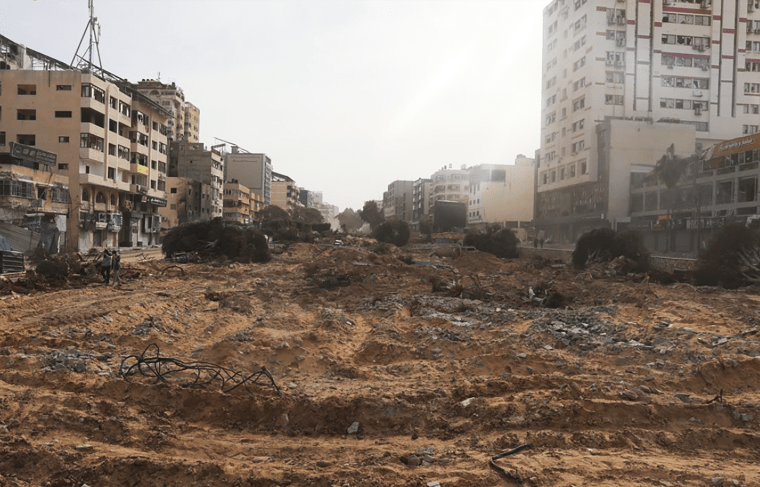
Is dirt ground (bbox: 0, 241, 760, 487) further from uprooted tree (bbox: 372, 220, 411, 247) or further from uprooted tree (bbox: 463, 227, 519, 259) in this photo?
uprooted tree (bbox: 372, 220, 411, 247)

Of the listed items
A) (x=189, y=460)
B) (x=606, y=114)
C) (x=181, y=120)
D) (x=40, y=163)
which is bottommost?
(x=189, y=460)

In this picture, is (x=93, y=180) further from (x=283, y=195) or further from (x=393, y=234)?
(x=283, y=195)

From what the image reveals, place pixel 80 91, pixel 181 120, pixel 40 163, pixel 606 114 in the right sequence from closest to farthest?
pixel 40 163
pixel 80 91
pixel 606 114
pixel 181 120

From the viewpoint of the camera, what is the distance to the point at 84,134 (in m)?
46.5

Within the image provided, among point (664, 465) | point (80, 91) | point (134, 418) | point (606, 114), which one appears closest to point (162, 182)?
point (80, 91)

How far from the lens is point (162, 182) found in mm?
64875

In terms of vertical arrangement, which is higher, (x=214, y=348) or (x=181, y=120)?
(x=181, y=120)

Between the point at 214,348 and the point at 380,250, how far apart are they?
→ 118ft

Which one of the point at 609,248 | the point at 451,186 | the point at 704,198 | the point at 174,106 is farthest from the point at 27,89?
the point at 451,186

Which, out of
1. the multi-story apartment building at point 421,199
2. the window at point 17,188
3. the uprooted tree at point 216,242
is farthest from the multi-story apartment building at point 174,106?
the uprooted tree at point 216,242

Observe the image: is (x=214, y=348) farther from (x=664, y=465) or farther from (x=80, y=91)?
(x=80, y=91)

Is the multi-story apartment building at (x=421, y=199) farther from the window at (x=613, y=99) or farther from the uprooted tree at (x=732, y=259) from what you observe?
the uprooted tree at (x=732, y=259)

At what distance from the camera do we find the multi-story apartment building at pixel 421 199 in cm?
14588

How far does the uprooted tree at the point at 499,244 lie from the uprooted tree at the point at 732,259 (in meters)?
23.4
